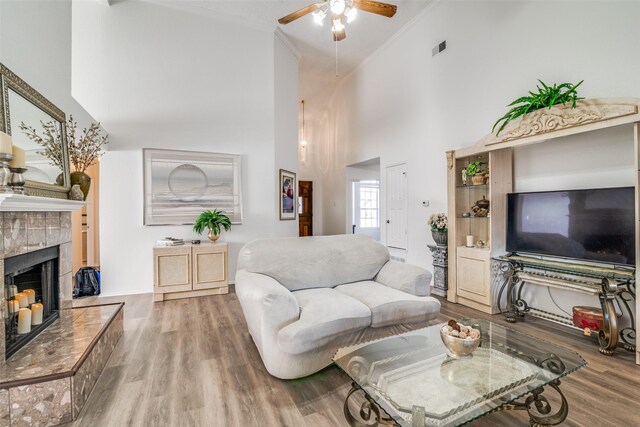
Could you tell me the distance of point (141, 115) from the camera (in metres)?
4.34

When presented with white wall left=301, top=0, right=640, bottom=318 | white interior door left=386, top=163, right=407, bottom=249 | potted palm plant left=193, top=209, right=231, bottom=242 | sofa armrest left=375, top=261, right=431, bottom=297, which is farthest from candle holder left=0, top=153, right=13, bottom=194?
white interior door left=386, top=163, right=407, bottom=249

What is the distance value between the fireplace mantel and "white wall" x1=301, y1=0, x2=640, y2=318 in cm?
437

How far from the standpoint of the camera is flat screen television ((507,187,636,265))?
2.44 meters

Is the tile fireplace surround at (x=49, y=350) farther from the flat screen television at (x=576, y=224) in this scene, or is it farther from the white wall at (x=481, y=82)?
the white wall at (x=481, y=82)

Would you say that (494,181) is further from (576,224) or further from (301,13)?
(301,13)

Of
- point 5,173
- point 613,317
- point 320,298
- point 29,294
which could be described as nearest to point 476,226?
point 613,317

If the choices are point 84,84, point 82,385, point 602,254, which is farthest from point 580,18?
point 84,84

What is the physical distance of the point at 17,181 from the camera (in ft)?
5.87

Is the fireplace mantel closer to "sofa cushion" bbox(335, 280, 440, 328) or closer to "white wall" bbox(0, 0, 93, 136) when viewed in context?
"white wall" bbox(0, 0, 93, 136)

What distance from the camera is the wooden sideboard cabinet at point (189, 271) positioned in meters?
3.92

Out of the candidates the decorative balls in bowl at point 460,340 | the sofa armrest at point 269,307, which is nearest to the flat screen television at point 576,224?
the decorative balls in bowl at point 460,340

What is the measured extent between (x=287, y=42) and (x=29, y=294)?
5256 mm

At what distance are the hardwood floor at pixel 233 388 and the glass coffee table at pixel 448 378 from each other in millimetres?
235

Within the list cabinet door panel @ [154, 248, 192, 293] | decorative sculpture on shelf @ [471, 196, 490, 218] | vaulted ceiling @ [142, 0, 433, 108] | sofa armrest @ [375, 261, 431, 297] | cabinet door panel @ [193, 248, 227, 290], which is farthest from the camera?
vaulted ceiling @ [142, 0, 433, 108]
